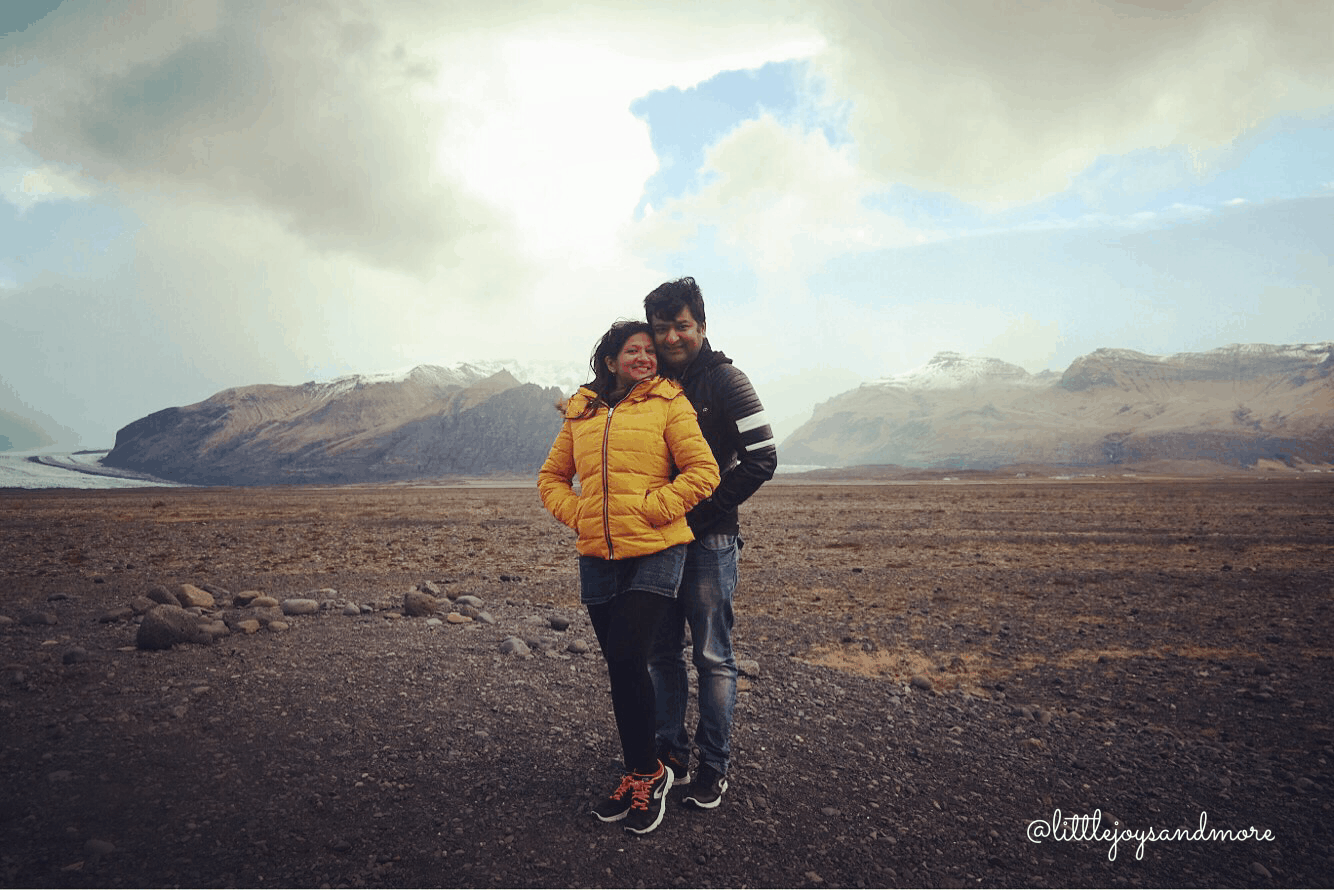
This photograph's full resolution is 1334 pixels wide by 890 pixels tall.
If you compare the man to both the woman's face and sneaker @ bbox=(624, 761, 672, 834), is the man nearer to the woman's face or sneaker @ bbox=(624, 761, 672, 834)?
the woman's face

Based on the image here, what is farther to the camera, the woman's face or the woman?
the woman's face

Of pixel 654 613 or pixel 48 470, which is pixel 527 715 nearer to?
pixel 654 613

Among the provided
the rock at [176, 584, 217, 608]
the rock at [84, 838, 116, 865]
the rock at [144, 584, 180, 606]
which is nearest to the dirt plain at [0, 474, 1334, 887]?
the rock at [84, 838, 116, 865]

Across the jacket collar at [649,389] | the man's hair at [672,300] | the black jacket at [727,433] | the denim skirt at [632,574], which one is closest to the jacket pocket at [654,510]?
the denim skirt at [632,574]

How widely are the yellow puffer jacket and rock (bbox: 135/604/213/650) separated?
5551 mm

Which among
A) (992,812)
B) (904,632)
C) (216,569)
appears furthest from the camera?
(216,569)

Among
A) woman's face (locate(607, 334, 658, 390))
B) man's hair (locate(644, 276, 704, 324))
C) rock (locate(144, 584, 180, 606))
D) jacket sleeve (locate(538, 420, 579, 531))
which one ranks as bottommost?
rock (locate(144, 584, 180, 606))

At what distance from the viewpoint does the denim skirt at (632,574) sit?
346 centimetres

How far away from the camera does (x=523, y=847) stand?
3398 millimetres

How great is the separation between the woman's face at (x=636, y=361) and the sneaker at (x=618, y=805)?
221 cm

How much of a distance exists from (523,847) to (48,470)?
18646 cm

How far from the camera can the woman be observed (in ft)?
11.2

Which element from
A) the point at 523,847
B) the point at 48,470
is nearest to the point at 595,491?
the point at 523,847

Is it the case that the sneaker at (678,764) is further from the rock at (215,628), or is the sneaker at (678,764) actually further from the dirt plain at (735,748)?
the rock at (215,628)
